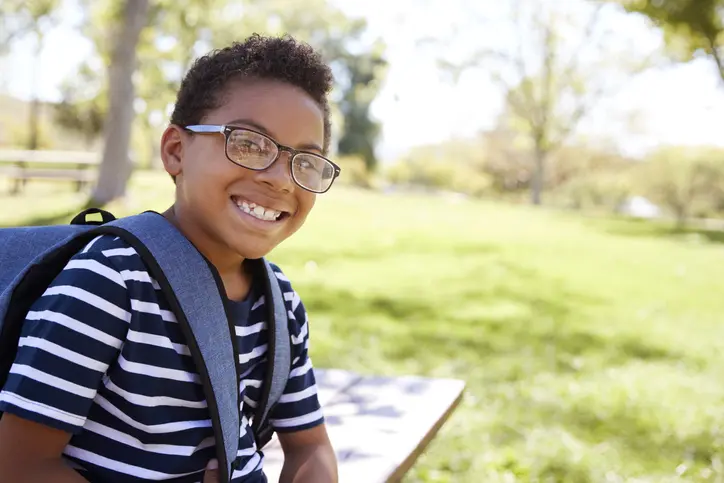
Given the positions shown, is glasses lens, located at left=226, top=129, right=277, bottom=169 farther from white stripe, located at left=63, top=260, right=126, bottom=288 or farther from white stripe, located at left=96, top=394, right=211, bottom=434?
white stripe, located at left=96, top=394, right=211, bottom=434

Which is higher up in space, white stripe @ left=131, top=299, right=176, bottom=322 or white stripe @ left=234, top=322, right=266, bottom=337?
white stripe @ left=131, top=299, right=176, bottom=322

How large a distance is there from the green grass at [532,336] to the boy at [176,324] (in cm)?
186

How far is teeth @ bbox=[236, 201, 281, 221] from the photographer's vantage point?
5.27 feet

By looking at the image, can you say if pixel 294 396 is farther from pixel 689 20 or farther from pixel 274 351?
pixel 689 20

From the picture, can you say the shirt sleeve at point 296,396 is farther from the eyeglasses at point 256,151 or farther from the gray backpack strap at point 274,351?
the eyeglasses at point 256,151

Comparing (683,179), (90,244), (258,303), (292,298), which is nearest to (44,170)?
(292,298)

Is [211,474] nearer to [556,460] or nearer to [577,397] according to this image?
[556,460]

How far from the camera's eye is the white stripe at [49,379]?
1.28 metres

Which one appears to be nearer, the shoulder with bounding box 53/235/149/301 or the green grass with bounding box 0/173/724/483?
the shoulder with bounding box 53/235/149/301

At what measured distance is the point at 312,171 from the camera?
1690 mm

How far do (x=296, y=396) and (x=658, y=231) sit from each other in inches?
615

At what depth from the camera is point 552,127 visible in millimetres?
31172

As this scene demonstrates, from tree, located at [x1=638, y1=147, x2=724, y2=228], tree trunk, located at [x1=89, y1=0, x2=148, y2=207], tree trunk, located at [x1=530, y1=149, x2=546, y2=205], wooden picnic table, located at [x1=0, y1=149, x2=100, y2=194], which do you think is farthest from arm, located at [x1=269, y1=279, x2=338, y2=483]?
tree trunk, located at [x1=530, y1=149, x2=546, y2=205]

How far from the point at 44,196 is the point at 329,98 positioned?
12.7 m
